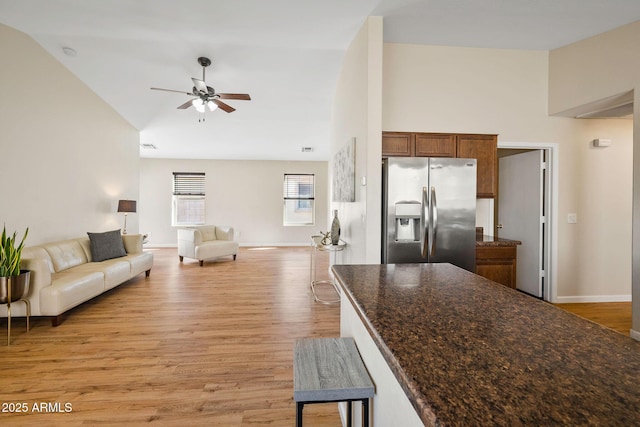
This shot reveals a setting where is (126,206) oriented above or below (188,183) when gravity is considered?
below

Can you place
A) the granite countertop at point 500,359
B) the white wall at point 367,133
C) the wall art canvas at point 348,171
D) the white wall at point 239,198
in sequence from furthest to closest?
the white wall at point 239,198
the wall art canvas at point 348,171
the white wall at point 367,133
the granite countertop at point 500,359

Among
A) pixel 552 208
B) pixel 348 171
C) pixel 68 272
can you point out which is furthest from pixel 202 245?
pixel 552 208

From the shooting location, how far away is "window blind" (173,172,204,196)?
27.9ft

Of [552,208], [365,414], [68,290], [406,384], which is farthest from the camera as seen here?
[552,208]

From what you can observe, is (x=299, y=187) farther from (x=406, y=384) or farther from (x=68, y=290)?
(x=406, y=384)

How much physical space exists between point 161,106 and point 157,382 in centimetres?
499

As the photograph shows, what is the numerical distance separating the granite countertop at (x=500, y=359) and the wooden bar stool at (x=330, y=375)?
0.29 m

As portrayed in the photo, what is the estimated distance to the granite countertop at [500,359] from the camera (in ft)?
1.69

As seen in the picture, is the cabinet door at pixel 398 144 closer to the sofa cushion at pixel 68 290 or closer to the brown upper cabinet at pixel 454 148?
the brown upper cabinet at pixel 454 148

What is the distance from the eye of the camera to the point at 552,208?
3723mm

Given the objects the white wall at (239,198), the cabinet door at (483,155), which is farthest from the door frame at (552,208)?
the white wall at (239,198)

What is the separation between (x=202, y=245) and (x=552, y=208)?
5.81m

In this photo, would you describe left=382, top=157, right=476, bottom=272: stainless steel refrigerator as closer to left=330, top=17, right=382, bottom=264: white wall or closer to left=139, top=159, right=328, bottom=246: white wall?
left=330, top=17, right=382, bottom=264: white wall

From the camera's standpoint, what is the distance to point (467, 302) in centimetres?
111
